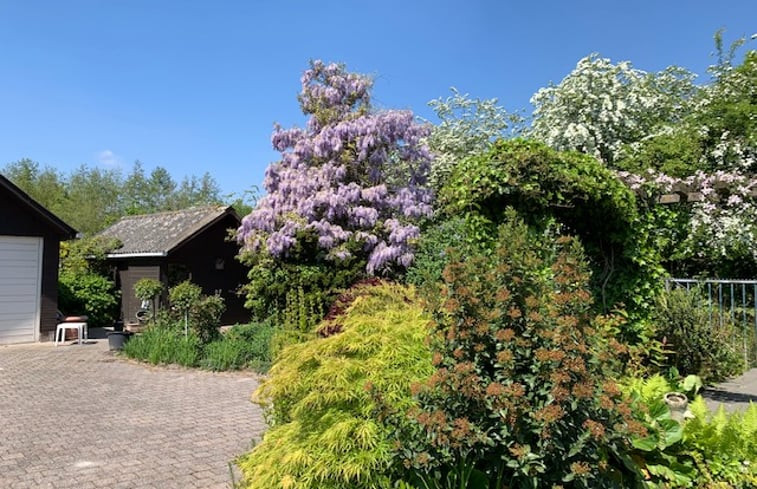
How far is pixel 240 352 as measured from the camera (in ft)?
31.5

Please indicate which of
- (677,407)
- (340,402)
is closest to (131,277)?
(340,402)

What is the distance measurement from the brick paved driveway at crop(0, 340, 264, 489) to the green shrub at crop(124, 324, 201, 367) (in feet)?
1.06

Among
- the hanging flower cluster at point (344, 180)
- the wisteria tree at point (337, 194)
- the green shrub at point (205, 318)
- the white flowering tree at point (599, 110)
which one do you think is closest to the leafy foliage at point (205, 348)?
the green shrub at point (205, 318)

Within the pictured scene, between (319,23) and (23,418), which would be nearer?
(23,418)

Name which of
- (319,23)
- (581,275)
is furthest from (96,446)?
(319,23)

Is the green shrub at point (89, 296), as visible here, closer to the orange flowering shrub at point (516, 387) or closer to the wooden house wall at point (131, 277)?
the wooden house wall at point (131, 277)

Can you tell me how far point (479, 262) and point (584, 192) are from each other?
3503mm

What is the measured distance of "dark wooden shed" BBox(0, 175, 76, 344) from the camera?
1273cm

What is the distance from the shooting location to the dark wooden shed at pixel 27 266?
12727 mm

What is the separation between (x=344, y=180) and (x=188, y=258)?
26.1 ft

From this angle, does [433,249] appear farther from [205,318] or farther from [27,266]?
[27,266]

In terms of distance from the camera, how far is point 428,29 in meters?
8.34

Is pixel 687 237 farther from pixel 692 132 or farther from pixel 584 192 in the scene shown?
pixel 584 192

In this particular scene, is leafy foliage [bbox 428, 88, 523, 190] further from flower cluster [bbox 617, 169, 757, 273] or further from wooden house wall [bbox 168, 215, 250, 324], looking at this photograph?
wooden house wall [bbox 168, 215, 250, 324]
